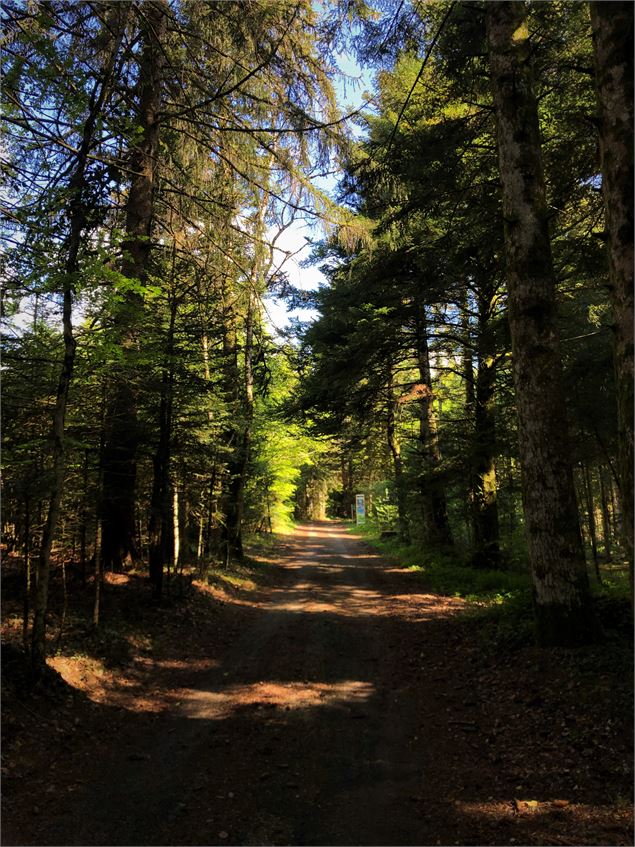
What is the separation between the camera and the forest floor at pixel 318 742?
3.19 m

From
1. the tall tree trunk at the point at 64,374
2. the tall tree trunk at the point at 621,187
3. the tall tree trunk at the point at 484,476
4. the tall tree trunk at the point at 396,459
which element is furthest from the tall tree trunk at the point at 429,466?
the tall tree trunk at the point at 621,187

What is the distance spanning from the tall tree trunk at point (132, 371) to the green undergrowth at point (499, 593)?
6.09 metres

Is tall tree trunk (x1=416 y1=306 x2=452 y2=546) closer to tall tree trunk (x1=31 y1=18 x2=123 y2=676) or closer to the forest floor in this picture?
the forest floor

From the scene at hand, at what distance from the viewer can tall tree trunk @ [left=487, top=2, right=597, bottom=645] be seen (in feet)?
17.8

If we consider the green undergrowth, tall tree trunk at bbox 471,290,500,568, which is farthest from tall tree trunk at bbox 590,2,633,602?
tall tree trunk at bbox 471,290,500,568

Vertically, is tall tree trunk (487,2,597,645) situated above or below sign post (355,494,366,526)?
above

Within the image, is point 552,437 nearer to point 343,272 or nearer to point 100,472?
point 100,472

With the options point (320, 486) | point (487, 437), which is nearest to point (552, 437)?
point (487, 437)

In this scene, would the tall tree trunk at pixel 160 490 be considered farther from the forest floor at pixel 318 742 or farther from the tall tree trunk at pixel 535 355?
the tall tree trunk at pixel 535 355

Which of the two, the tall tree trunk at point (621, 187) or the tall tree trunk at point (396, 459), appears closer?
the tall tree trunk at point (621, 187)

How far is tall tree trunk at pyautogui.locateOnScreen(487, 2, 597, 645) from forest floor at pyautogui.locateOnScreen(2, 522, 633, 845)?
0.60 metres

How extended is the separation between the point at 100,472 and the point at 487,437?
313 inches

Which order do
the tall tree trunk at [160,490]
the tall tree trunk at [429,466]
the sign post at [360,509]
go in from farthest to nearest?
the sign post at [360,509] → the tall tree trunk at [429,466] → the tall tree trunk at [160,490]

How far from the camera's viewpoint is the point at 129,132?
5.61m
